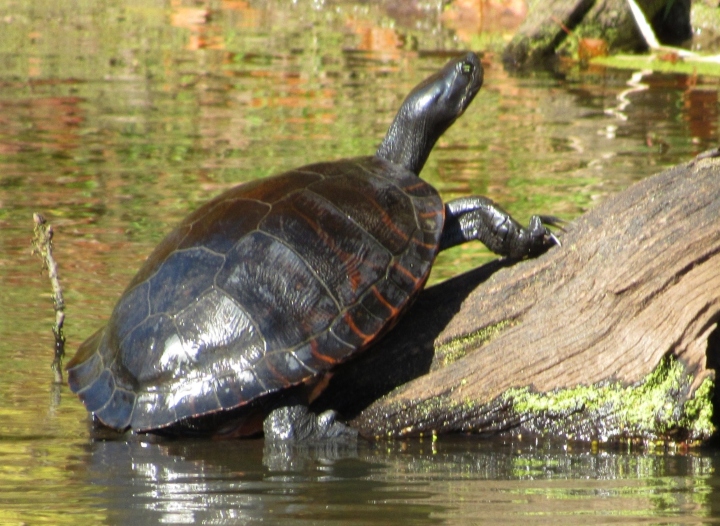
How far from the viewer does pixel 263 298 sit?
399 centimetres

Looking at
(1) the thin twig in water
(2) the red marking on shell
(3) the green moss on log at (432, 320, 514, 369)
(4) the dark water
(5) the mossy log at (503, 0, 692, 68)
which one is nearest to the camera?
(4) the dark water

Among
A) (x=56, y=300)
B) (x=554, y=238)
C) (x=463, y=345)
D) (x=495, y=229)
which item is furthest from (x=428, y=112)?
(x=56, y=300)

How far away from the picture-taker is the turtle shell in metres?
3.91

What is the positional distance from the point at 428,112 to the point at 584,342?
1.71 m

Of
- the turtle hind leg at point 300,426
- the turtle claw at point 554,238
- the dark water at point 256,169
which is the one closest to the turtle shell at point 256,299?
the turtle hind leg at point 300,426

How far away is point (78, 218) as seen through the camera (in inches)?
311

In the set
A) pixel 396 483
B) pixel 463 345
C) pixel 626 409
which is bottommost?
pixel 396 483

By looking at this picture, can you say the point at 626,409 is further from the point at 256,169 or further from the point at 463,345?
the point at 256,169

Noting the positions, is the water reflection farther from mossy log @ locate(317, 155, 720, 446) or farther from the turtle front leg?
the turtle front leg

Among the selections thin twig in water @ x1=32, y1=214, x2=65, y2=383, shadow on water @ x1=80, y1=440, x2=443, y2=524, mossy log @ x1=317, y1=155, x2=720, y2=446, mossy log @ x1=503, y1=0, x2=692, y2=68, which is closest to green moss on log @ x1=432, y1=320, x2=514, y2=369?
mossy log @ x1=317, y1=155, x2=720, y2=446

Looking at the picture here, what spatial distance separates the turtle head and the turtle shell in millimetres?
875

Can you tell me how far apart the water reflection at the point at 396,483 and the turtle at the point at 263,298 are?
17 centimetres

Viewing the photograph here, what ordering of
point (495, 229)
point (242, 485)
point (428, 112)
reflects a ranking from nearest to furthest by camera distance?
point (242, 485) → point (495, 229) → point (428, 112)

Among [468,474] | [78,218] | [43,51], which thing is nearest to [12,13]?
[43,51]
